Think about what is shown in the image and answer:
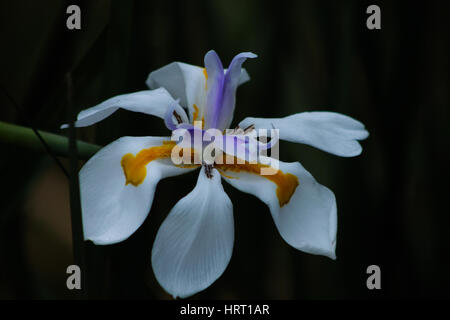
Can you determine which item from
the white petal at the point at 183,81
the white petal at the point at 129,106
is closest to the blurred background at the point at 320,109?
the white petal at the point at 183,81

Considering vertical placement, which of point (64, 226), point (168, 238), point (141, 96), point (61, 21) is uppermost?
point (61, 21)

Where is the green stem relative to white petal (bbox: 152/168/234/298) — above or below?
above

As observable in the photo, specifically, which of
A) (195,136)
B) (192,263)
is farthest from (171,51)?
(192,263)

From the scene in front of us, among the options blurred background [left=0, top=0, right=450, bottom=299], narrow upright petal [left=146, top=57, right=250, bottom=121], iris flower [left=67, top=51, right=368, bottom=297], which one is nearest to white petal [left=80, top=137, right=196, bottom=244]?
iris flower [left=67, top=51, right=368, bottom=297]

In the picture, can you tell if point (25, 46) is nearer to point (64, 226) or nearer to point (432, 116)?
point (64, 226)

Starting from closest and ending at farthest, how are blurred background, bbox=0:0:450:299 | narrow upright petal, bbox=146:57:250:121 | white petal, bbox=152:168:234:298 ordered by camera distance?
white petal, bbox=152:168:234:298, narrow upright petal, bbox=146:57:250:121, blurred background, bbox=0:0:450:299

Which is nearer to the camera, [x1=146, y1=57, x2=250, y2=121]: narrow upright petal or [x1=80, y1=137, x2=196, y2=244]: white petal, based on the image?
[x1=80, y1=137, x2=196, y2=244]: white petal

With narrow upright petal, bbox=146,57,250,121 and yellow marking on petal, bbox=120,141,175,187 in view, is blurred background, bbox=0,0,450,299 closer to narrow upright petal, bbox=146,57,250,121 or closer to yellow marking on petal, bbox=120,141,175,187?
narrow upright petal, bbox=146,57,250,121
